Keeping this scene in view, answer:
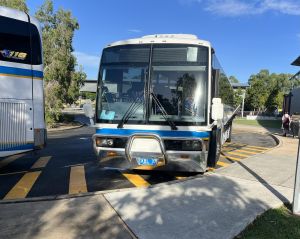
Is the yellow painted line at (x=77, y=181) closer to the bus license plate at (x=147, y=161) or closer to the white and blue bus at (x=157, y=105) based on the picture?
the white and blue bus at (x=157, y=105)

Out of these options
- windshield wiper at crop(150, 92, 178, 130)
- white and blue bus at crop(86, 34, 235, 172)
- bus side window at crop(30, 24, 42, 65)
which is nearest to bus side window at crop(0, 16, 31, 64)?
bus side window at crop(30, 24, 42, 65)

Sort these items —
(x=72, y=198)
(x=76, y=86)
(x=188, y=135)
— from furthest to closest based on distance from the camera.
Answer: (x=76, y=86) → (x=188, y=135) → (x=72, y=198)

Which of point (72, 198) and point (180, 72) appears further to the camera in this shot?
point (180, 72)

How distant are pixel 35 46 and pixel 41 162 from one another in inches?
145

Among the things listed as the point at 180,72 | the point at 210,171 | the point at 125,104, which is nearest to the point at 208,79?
the point at 180,72

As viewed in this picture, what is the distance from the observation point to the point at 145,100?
7949 millimetres

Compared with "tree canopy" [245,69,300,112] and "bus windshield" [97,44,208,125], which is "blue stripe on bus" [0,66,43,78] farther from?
"tree canopy" [245,69,300,112]

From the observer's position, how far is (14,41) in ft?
29.1

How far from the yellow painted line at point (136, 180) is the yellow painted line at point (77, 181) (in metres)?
1.09

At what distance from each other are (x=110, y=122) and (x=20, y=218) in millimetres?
3172

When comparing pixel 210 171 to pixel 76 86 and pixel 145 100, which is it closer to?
pixel 145 100

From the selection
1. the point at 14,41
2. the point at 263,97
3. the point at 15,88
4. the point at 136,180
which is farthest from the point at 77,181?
the point at 263,97

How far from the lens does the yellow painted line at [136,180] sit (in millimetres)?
8117

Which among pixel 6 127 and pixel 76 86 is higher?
pixel 76 86
